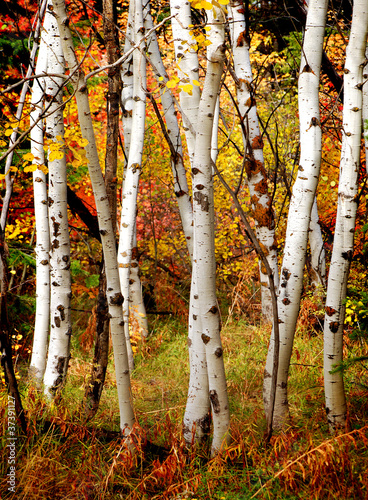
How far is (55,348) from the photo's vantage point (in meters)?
3.78

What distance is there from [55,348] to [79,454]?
110 cm

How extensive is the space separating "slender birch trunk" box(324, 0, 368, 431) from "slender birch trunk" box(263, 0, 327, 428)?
0.67ft

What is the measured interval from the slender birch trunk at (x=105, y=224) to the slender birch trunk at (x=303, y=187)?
1.11m

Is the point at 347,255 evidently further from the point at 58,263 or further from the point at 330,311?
the point at 58,263

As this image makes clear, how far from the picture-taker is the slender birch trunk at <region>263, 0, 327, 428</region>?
2.77 meters

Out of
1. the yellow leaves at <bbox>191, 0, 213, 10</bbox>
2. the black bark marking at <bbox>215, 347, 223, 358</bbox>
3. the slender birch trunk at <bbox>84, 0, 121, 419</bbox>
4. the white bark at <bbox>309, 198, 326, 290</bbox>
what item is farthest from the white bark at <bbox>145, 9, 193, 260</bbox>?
the white bark at <bbox>309, 198, 326, 290</bbox>

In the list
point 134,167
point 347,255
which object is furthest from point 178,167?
point 347,255

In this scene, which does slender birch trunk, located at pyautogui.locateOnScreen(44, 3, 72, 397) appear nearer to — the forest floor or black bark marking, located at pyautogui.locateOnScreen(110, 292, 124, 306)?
the forest floor

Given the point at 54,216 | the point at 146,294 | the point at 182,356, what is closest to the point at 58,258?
the point at 54,216

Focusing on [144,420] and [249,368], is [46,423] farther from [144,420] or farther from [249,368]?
[249,368]

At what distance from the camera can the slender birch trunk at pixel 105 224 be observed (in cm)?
227

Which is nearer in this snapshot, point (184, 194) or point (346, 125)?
point (346, 125)

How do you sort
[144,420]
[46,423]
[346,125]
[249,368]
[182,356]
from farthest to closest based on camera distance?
1. [182,356]
2. [249,368]
3. [144,420]
4. [46,423]
5. [346,125]

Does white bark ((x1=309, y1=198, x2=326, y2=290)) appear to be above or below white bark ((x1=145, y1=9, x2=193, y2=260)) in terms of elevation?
below
